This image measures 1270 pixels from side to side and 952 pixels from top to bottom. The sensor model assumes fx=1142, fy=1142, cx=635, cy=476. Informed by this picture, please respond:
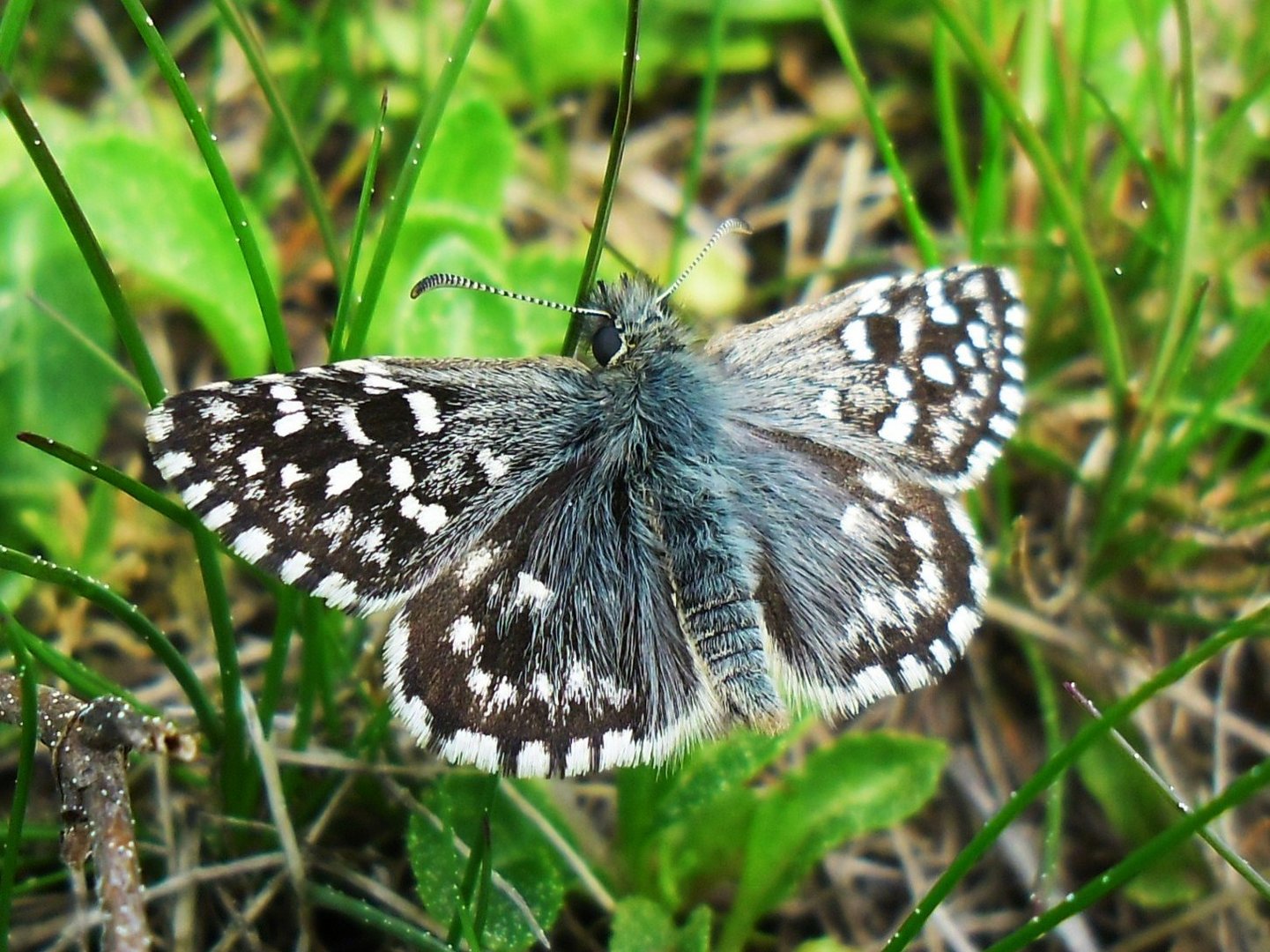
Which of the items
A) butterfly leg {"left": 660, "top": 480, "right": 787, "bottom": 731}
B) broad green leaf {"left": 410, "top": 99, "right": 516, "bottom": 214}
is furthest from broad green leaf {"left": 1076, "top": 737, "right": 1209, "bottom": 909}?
broad green leaf {"left": 410, "top": 99, "right": 516, "bottom": 214}

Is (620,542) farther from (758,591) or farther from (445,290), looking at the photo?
(445,290)

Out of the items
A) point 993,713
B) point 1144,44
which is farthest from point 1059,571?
point 1144,44

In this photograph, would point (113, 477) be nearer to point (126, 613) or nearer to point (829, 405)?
point (126, 613)

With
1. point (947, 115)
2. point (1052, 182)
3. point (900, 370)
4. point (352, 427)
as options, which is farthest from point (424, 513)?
point (947, 115)

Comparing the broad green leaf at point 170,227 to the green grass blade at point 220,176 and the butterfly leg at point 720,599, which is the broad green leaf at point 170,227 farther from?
the butterfly leg at point 720,599

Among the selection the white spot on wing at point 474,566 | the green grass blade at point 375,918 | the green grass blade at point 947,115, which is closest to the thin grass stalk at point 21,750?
the green grass blade at point 375,918

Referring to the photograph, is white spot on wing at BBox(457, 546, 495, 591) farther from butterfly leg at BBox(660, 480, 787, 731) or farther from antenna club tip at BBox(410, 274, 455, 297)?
antenna club tip at BBox(410, 274, 455, 297)
